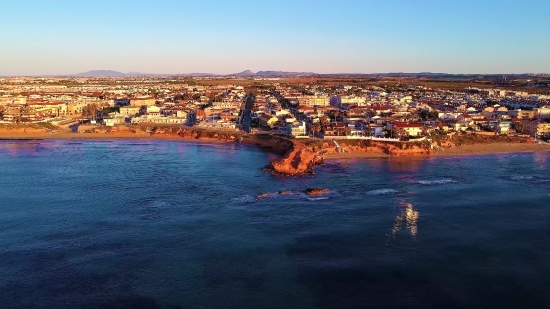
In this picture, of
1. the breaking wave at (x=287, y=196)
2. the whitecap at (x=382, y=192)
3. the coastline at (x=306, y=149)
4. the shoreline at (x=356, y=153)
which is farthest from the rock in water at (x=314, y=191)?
the shoreline at (x=356, y=153)

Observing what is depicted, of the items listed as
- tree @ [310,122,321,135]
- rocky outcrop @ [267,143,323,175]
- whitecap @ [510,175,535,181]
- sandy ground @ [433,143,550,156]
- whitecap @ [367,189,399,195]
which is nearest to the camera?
whitecap @ [367,189,399,195]

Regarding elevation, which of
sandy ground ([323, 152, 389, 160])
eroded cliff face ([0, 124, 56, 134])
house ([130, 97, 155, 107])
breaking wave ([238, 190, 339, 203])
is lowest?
breaking wave ([238, 190, 339, 203])

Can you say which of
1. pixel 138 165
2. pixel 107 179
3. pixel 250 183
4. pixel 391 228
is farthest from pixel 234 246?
pixel 138 165

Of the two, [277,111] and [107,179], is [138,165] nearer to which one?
[107,179]

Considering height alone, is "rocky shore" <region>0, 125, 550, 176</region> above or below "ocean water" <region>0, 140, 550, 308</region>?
above

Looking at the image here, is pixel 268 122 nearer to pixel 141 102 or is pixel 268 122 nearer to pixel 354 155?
pixel 354 155

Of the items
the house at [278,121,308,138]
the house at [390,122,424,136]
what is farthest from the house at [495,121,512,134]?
the house at [278,121,308,138]

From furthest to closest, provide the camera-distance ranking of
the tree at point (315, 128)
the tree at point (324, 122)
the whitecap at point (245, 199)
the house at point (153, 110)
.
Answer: the house at point (153, 110), the tree at point (324, 122), the tree at point (315, 128), the whitecap at point (245, 199)

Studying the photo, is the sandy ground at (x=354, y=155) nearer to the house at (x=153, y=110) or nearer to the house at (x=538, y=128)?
the house at (x=538, y=128)

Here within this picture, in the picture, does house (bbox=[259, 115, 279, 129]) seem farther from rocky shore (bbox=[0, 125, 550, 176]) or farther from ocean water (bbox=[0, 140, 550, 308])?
ocean water (bbox=[0, 140, 550, 308])
